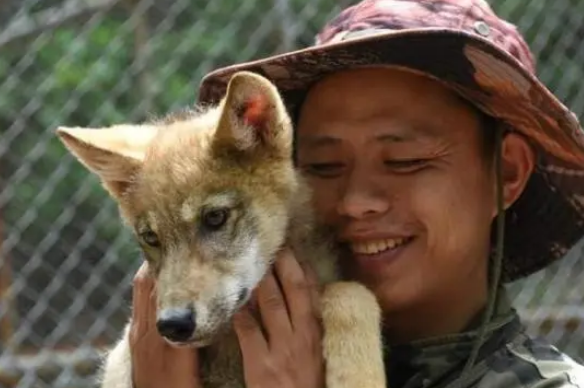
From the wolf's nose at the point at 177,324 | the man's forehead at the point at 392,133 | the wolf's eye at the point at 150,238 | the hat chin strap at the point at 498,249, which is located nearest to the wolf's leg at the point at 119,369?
the wolf's eye at the point at 150,238

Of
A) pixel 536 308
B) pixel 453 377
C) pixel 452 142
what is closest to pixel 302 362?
pixel 453 377

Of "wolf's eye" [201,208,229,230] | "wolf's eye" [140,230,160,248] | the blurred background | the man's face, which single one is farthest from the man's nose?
the blurred background

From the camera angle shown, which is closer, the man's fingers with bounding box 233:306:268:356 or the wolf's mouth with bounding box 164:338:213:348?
the wolf's mouth with bounding box 164:338:213:348

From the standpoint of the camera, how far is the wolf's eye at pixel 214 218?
242 centimetres

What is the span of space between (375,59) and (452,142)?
0.23 m

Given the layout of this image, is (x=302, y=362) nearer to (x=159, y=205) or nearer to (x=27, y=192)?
(x=159, y=205)

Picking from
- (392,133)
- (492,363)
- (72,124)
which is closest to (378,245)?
(392,133)

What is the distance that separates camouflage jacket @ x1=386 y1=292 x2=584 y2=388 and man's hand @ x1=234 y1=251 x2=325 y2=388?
A: 21 cm

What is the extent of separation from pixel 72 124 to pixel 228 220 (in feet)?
4.93

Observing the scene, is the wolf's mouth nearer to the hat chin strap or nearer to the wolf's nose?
the wolf's nose

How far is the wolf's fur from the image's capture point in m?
2.37

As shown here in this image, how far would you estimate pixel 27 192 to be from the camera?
3.71m

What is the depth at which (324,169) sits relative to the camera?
256 cm

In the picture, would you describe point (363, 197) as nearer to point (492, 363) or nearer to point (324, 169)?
point (324, 169)
